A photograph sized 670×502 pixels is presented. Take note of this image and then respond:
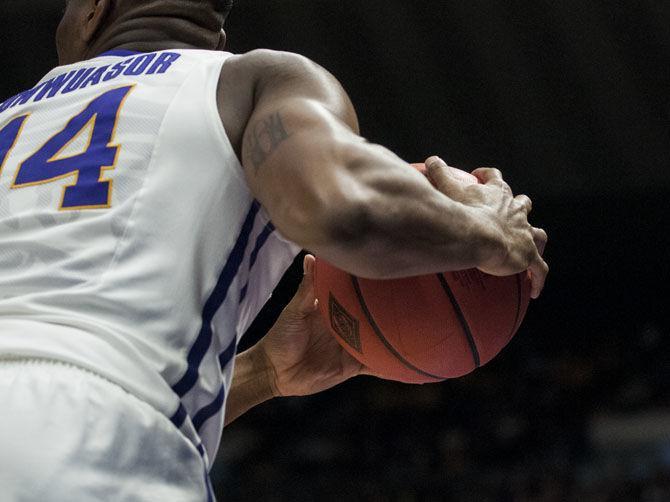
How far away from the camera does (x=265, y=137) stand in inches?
58.7

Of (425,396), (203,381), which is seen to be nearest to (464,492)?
(425,396)

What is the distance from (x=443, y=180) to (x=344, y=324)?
0.46 metres

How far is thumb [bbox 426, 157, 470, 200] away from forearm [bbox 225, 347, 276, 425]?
843mm

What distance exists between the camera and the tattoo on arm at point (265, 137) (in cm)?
147

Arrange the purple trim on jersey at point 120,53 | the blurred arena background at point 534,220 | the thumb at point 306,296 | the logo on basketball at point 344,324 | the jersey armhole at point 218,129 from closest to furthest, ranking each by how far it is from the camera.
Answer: the jersey armhole at point 218,129
the purple trim on jersey at point 120,53
the logo on basketball at point 344,324
the thumb at point 306,296
the blurred arena background at point 534,220

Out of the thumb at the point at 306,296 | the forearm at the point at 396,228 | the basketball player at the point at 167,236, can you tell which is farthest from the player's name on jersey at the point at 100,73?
the thumb at the point at 306,296

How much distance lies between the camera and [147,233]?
1.52 meters

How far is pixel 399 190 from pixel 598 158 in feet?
19.7

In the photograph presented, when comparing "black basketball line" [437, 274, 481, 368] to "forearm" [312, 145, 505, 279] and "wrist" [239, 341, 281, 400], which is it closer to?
"forearm" [312, 145, 505, 279]

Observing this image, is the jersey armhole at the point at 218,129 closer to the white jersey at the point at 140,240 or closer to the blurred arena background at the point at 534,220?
the white jersey at the point at 140,240

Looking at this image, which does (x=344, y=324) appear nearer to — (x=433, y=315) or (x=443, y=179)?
(x=433, y=315)

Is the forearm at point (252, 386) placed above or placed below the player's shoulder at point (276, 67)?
below

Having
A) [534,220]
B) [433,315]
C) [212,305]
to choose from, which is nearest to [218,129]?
[212,305]

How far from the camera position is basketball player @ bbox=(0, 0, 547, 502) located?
137 centimetres
